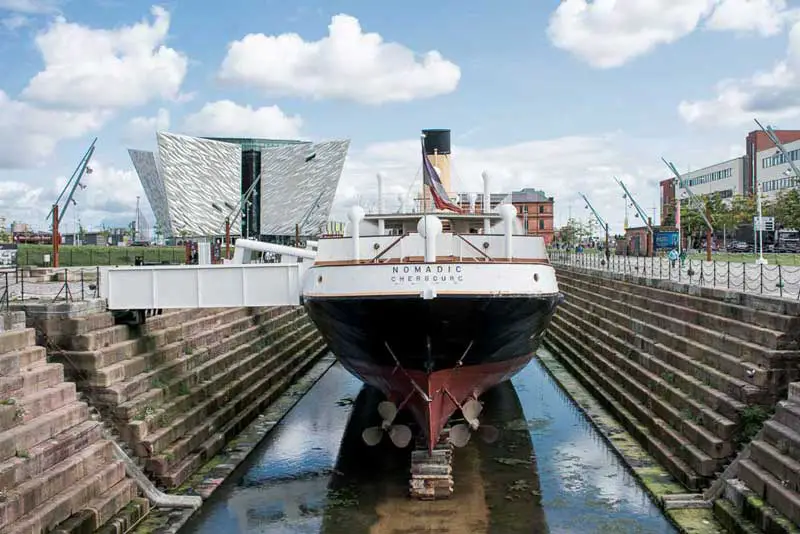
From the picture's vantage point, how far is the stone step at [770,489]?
1159 cm

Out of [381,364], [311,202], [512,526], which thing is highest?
[311,202]

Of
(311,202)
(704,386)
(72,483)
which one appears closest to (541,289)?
(704,386)

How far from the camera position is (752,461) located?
44.3 ft

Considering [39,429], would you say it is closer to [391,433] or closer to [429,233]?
[391,433]

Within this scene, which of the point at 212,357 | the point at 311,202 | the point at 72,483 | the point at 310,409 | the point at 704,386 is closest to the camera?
the point at 72,483

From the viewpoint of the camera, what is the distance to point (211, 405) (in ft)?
68.1

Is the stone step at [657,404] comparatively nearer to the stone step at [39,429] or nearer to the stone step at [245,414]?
the stone step at [245,414]

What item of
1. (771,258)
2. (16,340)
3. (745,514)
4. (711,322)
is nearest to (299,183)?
(771,258)

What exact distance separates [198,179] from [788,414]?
107216 millimetres

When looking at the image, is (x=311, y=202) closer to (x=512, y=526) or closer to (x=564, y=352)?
(x=564, y=352)

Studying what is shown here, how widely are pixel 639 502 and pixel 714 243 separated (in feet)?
266

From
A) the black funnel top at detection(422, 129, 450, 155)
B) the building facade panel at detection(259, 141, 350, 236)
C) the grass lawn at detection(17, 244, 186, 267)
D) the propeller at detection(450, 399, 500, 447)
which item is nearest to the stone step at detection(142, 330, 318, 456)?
the propeller at detection(450, 399, 500, 447)

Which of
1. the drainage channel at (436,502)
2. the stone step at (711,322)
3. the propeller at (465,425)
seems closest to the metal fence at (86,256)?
the stone step at (711,322)

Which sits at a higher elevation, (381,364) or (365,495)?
(381,364)
